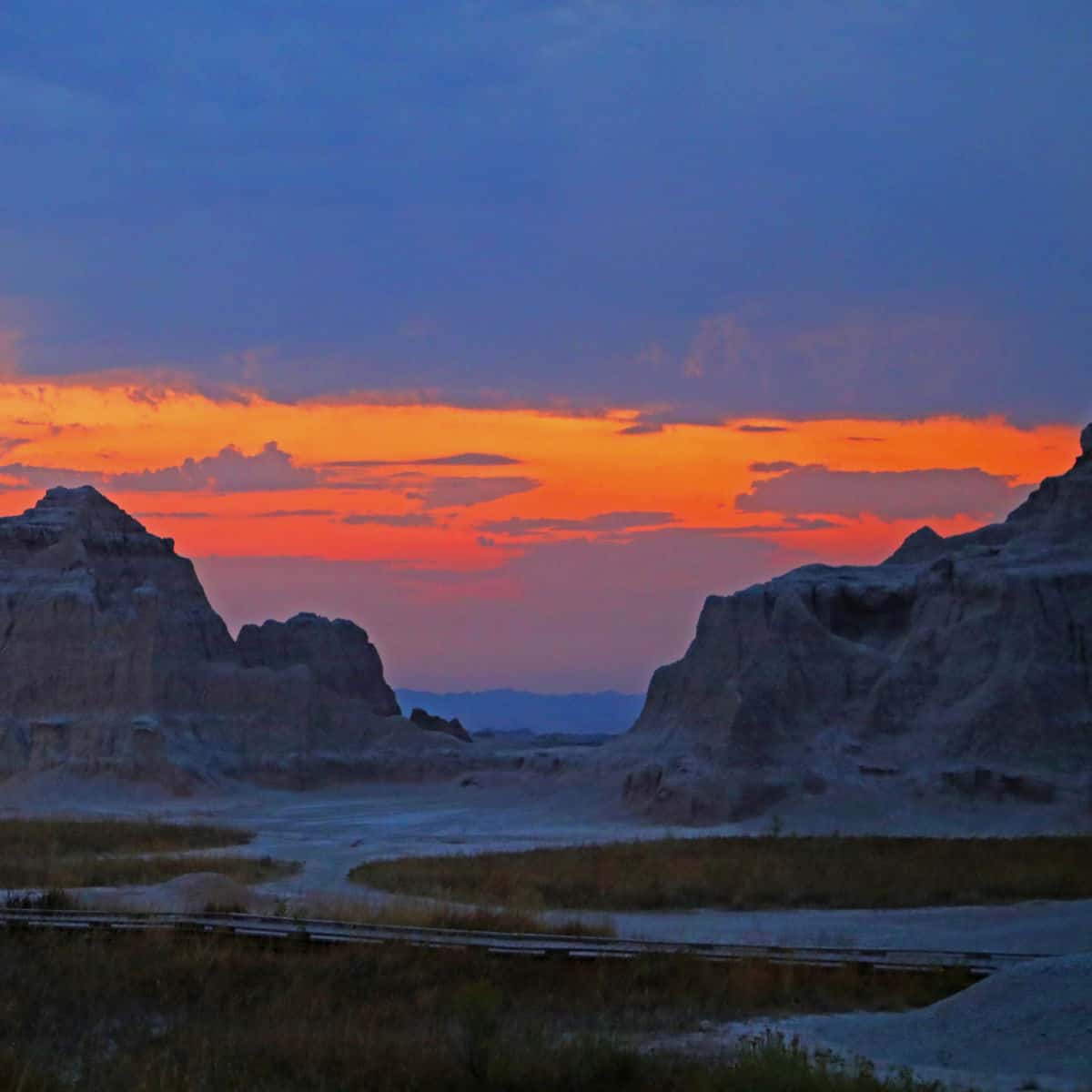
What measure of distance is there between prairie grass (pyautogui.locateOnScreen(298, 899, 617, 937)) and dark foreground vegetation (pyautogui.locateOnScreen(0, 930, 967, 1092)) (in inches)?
111

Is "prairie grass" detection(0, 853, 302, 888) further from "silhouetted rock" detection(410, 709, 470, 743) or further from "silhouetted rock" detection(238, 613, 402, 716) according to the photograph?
"silhouetted rock" detection(410, 709, 470, 743)

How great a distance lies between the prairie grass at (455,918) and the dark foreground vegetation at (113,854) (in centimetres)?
569

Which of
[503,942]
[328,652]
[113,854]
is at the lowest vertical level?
[113,854]

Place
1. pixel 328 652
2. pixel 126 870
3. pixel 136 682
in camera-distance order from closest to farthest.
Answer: pixel 126 870 < pixel 136 682 < pixel 328 652

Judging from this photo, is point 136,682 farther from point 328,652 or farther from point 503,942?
point 503,942

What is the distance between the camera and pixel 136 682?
2410 inches

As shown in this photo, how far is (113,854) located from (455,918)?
1401 cm

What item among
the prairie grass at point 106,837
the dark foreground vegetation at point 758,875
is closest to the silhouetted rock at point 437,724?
the prairie grass at point 106,837

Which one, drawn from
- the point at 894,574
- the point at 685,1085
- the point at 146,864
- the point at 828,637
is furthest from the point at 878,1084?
the point at 894,574

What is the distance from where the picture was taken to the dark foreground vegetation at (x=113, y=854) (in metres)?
27.5

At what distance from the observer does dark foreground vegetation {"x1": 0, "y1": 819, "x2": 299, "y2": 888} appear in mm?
27469

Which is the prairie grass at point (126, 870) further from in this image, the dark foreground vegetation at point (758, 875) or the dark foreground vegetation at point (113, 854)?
the dark foreground vegetation at point (758, 875)

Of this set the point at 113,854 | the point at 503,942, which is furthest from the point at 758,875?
the point at 113,854

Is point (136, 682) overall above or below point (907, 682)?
A: above
